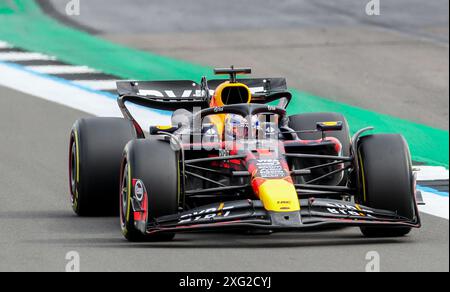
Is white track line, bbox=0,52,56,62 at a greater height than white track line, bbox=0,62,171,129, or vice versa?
white track line, bbox=0,52,56,62

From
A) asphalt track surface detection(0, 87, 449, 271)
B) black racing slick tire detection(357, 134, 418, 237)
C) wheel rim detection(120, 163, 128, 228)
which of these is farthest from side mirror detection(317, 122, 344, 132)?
wheel rim detection(120, 163, 128, 228)

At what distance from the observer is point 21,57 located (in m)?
25.3

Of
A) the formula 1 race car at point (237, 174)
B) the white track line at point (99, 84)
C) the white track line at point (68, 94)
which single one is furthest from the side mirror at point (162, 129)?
the white track line at point (99, 84)

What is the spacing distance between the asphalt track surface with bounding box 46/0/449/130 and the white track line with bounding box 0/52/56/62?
6.96ft

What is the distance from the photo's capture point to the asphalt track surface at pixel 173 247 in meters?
12.1

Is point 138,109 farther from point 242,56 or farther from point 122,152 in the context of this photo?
point 122,152

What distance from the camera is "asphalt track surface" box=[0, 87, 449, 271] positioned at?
39.5 feet

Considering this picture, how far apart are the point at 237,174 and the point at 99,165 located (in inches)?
79.9

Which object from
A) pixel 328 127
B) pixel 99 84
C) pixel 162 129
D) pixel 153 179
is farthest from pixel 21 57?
pixel 153 179

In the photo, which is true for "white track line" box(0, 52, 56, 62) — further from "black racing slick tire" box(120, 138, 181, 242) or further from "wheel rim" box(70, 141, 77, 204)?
"black racing slick tire" box(120, 138, 181, 242)

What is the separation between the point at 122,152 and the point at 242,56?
11.4 m

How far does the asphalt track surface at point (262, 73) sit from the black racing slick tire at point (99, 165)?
0.64ft

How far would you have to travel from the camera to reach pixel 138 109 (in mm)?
22062

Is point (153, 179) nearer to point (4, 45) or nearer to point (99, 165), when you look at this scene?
point (99, 165)
